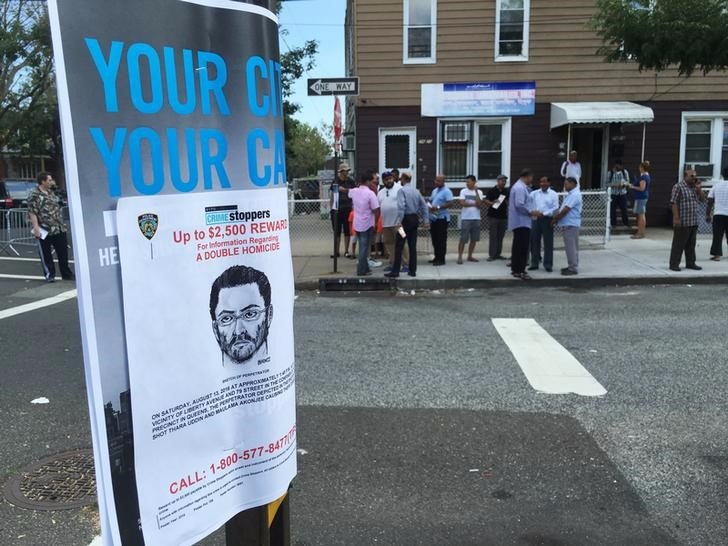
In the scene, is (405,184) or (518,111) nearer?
(405,184)

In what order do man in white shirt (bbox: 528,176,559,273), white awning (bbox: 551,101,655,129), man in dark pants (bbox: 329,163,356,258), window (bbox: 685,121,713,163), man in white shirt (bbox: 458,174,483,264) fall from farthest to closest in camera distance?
window (bbox: 685,121,713,163) → white awning (bbox: 551,101,655,129) → man in dark pants (bbox: 329,163,356,258) → man in white shirt (bbox: 458,174,483,264) → man in white shirt (bbox: 528,176,559,273)

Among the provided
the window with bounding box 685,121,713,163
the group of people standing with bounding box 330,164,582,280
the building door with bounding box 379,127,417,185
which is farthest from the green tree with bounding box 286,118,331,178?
the group of people standing with bounding box 330,164,582,280

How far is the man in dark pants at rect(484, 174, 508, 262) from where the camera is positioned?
488 inches

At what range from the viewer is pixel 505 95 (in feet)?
54.6

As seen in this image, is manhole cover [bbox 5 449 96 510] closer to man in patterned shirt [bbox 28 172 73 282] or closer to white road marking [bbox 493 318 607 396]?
white road marking [bbox 493 318 607 396]

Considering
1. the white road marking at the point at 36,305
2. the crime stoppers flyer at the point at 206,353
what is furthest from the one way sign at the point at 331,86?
the crime stoppers flyer at the point at 206,353

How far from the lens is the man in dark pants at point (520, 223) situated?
1078 cm

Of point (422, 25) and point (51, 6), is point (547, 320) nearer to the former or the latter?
point (51, 6)

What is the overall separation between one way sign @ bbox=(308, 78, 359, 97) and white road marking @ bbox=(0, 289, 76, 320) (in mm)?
5099

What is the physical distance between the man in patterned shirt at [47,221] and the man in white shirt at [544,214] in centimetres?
840

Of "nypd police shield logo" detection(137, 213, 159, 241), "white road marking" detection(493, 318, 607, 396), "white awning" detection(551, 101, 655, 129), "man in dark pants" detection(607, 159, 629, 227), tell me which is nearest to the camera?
"nypd police shield logo" detection(137, 213, 159, 241)

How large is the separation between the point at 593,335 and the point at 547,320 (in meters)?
0.91

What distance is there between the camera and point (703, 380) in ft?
18.2

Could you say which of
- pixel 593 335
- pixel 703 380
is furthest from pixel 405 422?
pixel 593 335
